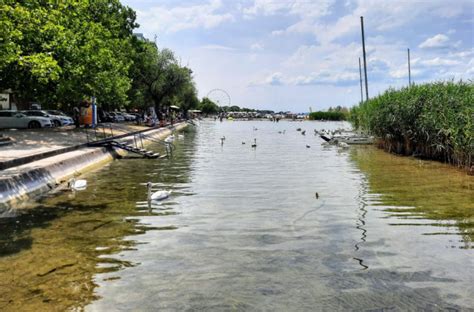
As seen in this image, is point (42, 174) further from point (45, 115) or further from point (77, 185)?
point (45, 115)

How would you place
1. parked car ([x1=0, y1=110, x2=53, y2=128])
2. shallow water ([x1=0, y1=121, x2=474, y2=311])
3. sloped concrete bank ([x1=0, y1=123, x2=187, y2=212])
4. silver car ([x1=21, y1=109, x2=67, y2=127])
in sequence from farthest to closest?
silver car ([x1=21, y1=109, x2=67, y2=127])
parked car ([x1=0, y1=110, x2=53, y2=128])
sloped concrete bank ([x1=0, y1=123, x2=187, y2=212])
shallow water ([x1=0, y1=121, x2=474, y2=311])

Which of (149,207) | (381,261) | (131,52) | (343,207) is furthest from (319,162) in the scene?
(131,52)

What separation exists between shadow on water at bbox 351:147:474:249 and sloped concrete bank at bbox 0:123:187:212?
9582 mm

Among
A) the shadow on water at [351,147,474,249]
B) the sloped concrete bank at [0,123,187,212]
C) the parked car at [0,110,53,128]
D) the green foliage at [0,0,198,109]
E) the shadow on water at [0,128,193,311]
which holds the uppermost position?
Answer: the green foliage at [0,0,198,109]

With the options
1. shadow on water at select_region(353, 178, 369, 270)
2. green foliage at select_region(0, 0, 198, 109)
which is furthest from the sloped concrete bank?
shadow on water at select_region(353, 178, 369, 270)

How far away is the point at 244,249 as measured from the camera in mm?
9023

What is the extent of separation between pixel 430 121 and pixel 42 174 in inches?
735

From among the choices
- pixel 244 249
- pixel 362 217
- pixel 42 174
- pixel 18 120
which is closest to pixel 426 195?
pixel 362 217

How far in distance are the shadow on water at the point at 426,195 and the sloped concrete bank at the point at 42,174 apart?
9.58m

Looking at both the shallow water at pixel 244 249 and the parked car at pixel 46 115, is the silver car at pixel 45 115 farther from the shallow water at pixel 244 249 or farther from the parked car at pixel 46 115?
the shallow water at pixel 244 249

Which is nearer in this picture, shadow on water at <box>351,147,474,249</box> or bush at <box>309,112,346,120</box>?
shadow on water at <box>351,147,474,249</box>

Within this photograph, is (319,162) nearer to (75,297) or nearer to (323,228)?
(323,228)

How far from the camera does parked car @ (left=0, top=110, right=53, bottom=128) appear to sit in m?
41.1

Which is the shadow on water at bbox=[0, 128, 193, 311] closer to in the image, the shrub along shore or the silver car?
the shrub along shore
